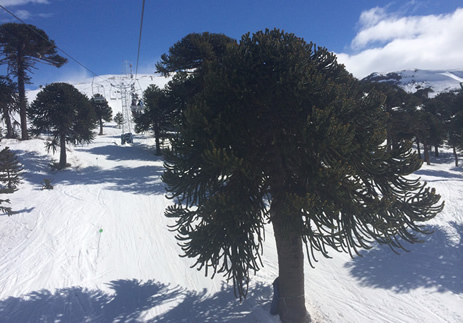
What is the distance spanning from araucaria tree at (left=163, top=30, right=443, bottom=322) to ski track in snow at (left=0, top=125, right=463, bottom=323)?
2640mm

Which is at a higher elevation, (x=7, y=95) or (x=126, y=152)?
(x=7, y=95)

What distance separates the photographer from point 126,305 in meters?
7.56

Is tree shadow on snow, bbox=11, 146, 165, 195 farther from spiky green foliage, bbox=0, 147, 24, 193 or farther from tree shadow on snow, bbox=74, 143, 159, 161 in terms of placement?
tree shadow on snow, bbox=74, 143, 159, 161

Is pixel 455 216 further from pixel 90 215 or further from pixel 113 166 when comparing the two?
pixel 113 166

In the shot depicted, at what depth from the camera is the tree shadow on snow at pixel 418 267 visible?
9.08m

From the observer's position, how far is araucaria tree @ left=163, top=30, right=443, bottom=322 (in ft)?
18.3

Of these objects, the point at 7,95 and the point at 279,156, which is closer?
the point at 279,156

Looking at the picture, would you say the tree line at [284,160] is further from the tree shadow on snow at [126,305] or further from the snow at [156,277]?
the snow at [156,277]

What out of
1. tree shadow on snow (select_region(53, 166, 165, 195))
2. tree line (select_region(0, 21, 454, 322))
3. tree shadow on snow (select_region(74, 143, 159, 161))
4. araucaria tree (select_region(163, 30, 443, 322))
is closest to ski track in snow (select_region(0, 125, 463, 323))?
tree line (select_region(0, 21, 454, 322))

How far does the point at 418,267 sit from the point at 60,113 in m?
23.6

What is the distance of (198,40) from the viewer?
17281 millimetres

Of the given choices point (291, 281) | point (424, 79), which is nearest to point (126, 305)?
point (291, 281)

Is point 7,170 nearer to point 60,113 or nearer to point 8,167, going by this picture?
point 8,167

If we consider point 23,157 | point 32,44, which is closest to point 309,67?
point 23,157
